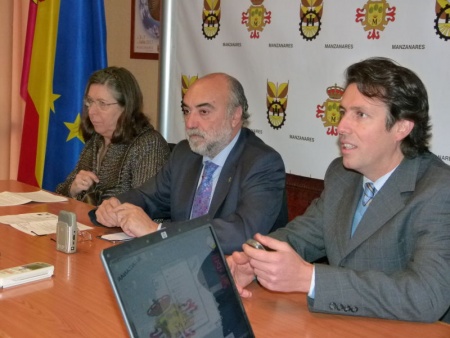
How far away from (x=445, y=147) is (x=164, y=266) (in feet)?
6.23

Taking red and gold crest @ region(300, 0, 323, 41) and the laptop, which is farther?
red and gold crest @ region(300, 0, 323, 41)

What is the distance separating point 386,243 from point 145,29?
10.3 feet

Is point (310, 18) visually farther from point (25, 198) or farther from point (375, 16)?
point (25, 198)

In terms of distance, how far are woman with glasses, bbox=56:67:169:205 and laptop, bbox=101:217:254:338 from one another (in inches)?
69.5

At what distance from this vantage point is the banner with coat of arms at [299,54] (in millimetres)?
2742

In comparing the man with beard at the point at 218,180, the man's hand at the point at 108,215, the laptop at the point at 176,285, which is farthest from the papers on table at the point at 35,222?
the laptop at the point at 176,285

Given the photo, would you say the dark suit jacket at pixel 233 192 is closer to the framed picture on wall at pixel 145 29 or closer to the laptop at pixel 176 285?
the laptop at pixel 176 285

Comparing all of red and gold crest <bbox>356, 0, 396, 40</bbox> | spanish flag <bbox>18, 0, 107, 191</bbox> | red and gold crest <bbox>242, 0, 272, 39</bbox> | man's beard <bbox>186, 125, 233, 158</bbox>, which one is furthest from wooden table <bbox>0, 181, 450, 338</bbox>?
spanish flag <bbox>18, 0, 107, 191</bbox>

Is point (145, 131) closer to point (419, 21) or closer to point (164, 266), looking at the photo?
point (419, 21)

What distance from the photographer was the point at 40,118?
163 inches

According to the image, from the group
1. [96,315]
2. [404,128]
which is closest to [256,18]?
[404,128]

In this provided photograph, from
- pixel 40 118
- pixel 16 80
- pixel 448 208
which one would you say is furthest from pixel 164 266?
pixel 16 80

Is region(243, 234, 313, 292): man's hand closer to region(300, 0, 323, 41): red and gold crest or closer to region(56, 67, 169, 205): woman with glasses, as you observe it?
region(56, 67, 169, 205): woman with glasses

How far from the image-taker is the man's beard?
262cm
